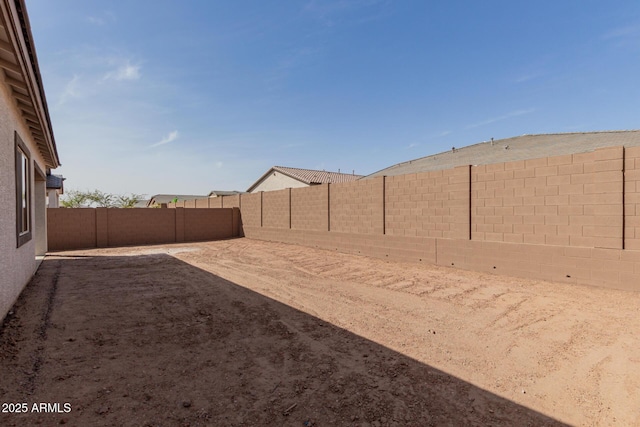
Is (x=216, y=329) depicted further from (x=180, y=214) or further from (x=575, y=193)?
(x=180, y=214)

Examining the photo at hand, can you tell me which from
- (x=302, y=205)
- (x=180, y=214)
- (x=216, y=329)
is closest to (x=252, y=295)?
(x=216, y=329)

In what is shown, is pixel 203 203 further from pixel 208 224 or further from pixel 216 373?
pixel 216 373

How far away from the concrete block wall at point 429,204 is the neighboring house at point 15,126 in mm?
9123

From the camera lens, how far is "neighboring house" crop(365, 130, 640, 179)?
16609 millimetres

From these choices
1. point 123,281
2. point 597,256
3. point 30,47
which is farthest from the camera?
point 123,281

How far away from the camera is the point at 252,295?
6398 mm

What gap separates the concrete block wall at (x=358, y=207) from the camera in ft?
37.0

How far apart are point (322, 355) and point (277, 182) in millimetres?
28337

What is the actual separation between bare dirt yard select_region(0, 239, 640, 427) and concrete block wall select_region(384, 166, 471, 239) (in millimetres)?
2422

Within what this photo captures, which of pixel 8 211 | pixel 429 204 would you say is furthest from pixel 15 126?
pixel 429 204

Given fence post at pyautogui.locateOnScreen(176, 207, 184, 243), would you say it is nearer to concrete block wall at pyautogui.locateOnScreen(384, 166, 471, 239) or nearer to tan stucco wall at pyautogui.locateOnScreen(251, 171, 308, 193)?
tan stucco wall at pyautogui.locateOnScreen(251, 171, 308, 193)

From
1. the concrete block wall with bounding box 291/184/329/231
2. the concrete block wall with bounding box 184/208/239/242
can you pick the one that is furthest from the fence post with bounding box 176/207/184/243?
the concrete block wall with bounding box 291/184/329/231

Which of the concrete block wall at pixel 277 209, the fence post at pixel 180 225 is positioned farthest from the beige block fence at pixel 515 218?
the fence post at pixel 180 225

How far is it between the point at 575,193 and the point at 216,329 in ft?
24.9
